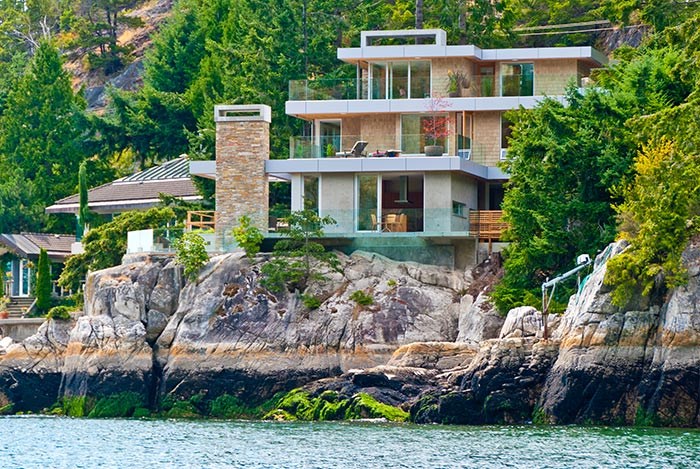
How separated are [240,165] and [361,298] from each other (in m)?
7.12

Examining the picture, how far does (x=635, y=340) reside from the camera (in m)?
55.5

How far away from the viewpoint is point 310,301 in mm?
64375

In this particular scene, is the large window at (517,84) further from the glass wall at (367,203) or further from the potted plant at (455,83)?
the glass wall at (367,203)

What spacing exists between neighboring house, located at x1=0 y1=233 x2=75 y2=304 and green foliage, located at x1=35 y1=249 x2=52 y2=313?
3.78 metres

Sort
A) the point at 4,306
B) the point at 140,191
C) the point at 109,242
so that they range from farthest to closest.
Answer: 1. the point at 140,191
2. the point at 4,306
3. the point at 109,242

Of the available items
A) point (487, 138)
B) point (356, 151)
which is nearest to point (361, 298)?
point (356, 151)

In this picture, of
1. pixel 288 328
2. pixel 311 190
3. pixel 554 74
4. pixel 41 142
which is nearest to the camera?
pixel 288 328

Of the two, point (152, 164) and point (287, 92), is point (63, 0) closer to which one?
point (152, 164)

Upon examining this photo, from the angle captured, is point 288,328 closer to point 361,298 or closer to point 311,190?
point 361,298

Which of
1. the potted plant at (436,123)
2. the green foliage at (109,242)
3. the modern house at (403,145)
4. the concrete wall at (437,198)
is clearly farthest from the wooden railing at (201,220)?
the potted plant at (436,123)

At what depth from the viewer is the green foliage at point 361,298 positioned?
6397cm

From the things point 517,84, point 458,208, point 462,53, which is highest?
point 462,53

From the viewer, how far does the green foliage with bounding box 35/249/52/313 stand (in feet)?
250

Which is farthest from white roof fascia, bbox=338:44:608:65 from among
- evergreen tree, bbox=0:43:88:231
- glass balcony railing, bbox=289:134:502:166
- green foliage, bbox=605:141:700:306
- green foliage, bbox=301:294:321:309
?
evergreen tree, bbox=0:43:88:231
